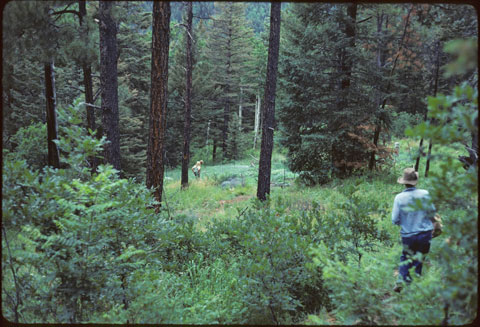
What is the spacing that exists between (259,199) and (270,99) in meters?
3.18

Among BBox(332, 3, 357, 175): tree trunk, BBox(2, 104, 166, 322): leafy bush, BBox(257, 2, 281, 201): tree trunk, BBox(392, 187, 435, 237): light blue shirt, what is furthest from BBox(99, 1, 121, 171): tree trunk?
BBox(332, 3, 357, 175): tree trunk

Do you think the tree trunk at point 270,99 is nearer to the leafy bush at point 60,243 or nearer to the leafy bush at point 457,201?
the leafy bush at point 60,243

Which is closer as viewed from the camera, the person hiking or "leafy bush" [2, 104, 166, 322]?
"leafy bush" [2, 104, 166, 322]

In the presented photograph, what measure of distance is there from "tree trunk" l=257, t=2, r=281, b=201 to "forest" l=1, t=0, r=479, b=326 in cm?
5

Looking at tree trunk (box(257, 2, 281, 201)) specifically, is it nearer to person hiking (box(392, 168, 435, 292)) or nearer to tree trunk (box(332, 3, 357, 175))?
tree trunk (box(332, 3, 357, 175))

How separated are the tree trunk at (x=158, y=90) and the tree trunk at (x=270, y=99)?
10.8ft

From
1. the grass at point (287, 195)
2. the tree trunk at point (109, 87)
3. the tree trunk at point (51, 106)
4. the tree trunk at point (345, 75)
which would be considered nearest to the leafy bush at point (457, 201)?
the grass at point (287, 195)

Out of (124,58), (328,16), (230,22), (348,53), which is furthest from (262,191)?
(230,22)

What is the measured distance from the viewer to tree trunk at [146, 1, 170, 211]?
6684 millimetres

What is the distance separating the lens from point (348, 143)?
42.4 feet

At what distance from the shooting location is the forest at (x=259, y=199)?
2912mm

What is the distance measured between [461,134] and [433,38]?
11.6m

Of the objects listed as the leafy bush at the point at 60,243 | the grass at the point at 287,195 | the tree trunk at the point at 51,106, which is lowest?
the grass at the point at 287,195

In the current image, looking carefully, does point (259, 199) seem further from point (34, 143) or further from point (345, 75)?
point (34, 143)
